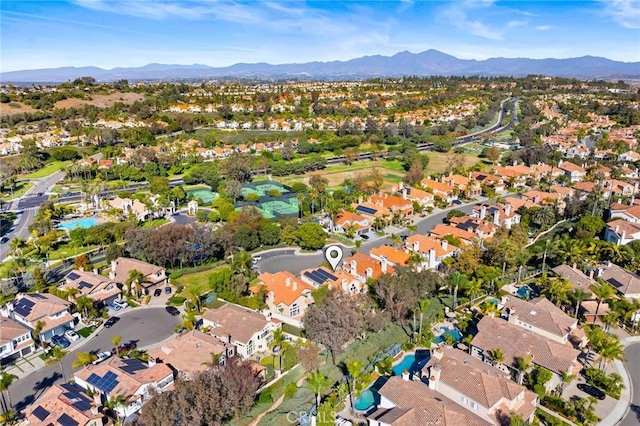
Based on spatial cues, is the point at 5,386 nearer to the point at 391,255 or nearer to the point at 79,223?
the point at 391,255

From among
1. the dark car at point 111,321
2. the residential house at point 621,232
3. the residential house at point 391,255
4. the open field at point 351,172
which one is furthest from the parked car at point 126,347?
the open field at point 351,172

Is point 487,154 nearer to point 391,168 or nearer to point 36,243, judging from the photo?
point 391,168

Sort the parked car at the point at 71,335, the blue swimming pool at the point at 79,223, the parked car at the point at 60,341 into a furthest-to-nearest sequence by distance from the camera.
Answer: the blue swimming pool at the point at 79,223
the parked car at the point at 71,335
the parked car at the point at 60,341

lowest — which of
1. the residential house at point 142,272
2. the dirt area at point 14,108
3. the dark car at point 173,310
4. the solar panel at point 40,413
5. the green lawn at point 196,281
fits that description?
the green lawn at point 196,281

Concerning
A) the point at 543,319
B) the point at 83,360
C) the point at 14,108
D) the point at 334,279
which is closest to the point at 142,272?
the point at 83,360

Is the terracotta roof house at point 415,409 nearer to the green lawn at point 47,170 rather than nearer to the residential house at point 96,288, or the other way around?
the residential house at point 96,288

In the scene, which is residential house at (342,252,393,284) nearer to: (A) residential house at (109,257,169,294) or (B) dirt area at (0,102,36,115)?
(A) residential house at (109,257,169,294)

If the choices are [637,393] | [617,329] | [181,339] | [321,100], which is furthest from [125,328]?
[321,100]

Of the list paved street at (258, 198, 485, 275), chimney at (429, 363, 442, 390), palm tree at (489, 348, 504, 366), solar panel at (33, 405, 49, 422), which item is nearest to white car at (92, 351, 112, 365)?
solar panel at (33, 405, 49, 422)
